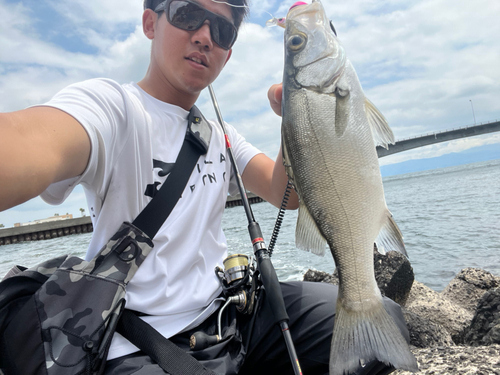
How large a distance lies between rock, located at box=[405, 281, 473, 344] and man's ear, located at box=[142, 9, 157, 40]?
13.9ft

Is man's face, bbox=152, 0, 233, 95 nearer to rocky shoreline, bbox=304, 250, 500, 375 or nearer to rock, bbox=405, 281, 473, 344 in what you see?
rocky shoreline, bbox=304, 250, 500, 375

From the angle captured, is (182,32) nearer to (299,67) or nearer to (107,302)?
(299,67)

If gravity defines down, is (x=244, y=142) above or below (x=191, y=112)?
below

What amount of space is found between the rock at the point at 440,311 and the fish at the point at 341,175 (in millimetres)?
2958

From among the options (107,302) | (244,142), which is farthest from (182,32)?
(107,302)

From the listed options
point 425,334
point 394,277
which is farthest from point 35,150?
point 394,277

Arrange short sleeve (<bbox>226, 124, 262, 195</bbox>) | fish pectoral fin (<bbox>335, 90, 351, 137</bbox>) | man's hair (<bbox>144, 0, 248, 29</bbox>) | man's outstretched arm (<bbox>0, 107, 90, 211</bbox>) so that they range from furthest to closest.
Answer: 1. short sleeve (<bbox>226, 124, 262, 195</bbox>)
2. man's hair (<bbox>144, 0, 248, 29</bbox>)
3. fish pectoral fin (<bbox>335, 90, 351, 137</bbox>)
4. man's outstretched arm (<bbox>0, 107, 90, 211</bbox>)

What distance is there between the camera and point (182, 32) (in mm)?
1929

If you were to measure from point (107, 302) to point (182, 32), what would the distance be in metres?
1.59

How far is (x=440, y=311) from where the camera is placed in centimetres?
425

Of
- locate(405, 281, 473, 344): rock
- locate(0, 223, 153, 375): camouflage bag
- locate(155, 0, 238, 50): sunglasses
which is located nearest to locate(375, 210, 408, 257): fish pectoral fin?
locate(0, 223, 153, 375): camouflage bag

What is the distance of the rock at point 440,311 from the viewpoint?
395cm

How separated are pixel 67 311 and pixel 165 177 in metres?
0.83

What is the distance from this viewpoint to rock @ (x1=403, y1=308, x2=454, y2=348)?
3.16 metres
